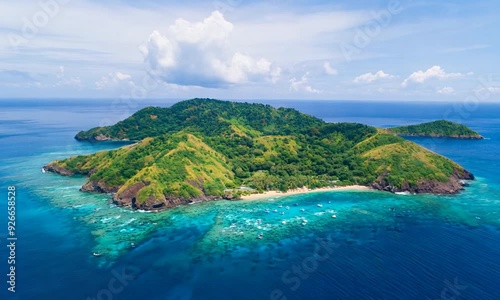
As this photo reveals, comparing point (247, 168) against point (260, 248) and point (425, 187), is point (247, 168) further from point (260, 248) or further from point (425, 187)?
point (425, 187)

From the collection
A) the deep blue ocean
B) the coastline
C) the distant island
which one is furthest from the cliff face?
the coastline

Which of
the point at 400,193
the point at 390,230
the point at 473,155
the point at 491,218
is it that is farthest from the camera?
the point at 473,155

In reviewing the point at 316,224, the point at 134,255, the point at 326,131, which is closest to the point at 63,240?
the point at 134,255

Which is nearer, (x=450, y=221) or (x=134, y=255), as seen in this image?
(x=134, y=255)

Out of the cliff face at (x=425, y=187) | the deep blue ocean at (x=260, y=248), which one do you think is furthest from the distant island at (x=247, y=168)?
the deep blue ocean at (x=260, y=248)

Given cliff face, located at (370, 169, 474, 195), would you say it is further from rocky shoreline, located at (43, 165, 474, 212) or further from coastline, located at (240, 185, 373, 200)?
coastline, located at (240, 185, 373, 200)

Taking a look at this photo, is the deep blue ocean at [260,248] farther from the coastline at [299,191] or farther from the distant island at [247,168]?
the distant island at [247,168]

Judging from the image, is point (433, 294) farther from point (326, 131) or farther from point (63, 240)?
point (326, 131)

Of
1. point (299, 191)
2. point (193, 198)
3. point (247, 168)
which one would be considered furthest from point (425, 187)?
point (193, 198)

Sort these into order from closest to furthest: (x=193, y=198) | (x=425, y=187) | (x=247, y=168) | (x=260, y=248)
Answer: (x=260, y=248) → (x=193, y=198) → (x=425, y=187) → (x=247, y=168)
